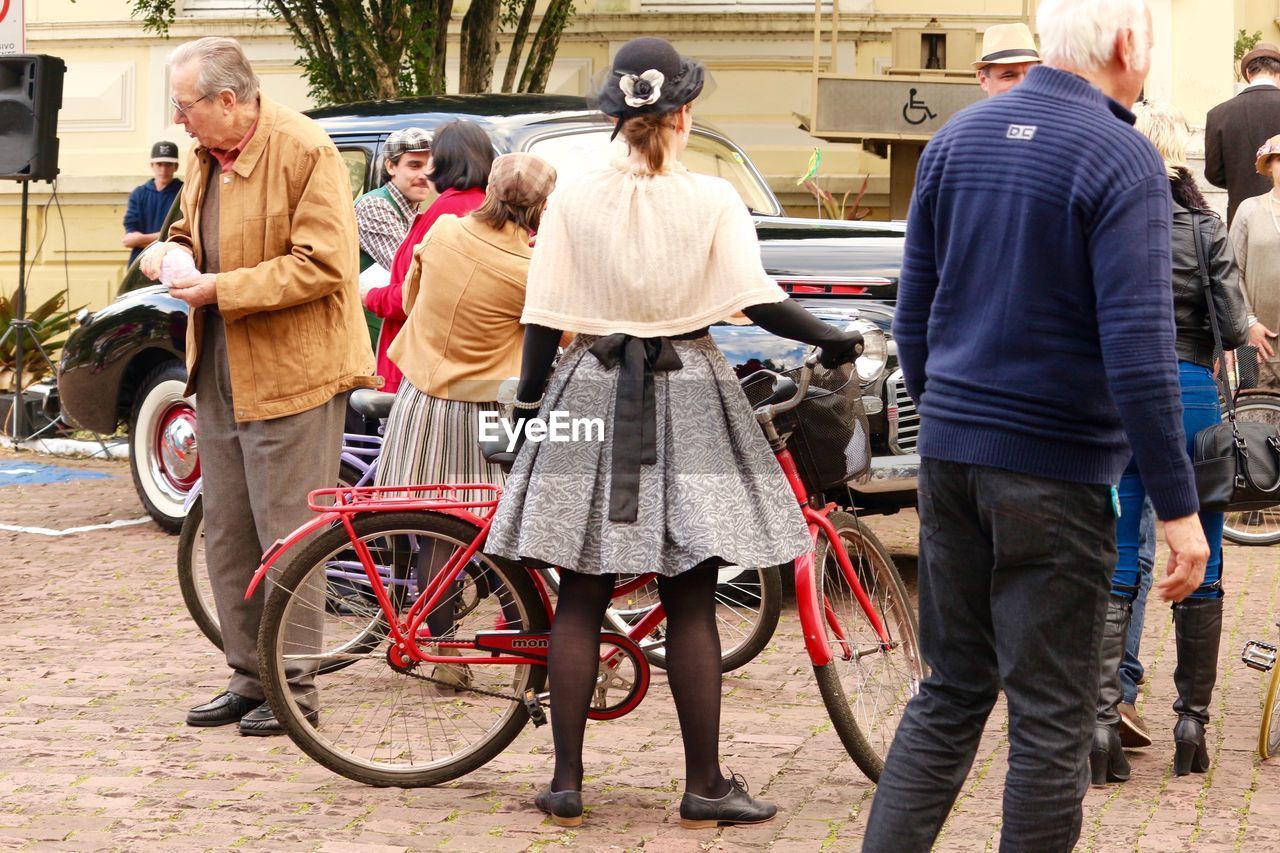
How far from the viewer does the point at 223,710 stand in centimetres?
541

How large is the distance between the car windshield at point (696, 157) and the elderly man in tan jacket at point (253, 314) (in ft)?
6.80

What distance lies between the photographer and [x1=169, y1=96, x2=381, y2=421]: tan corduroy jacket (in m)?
5.20

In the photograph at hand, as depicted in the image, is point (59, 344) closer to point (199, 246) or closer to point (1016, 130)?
point (199, 246)

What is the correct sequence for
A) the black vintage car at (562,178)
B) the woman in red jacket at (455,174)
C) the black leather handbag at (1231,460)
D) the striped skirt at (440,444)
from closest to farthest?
the black leather handbag at (1231,460) < the striped skirt at (440,444) < the woman in red jacket at (455,174) < the black vintage car at (562,178)

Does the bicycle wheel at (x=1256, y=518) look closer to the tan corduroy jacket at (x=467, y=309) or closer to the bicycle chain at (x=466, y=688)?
the tan corduroy jacket at (x=467, y=309)

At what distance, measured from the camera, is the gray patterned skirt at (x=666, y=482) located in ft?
14.0

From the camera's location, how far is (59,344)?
44.4 feet

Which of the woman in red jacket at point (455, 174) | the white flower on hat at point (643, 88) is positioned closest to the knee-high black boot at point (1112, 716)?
the white flower on hat at point (643, 88)

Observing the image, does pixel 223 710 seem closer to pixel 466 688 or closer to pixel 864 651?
pixel 466 688

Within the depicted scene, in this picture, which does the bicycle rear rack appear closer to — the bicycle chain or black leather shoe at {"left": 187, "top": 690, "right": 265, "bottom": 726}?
the bicycle chain

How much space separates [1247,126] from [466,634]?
21.1 feet

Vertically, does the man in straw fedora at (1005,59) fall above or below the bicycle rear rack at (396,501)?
above

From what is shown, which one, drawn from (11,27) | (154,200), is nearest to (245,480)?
(11,27)

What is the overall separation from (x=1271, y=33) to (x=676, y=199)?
14.2m
